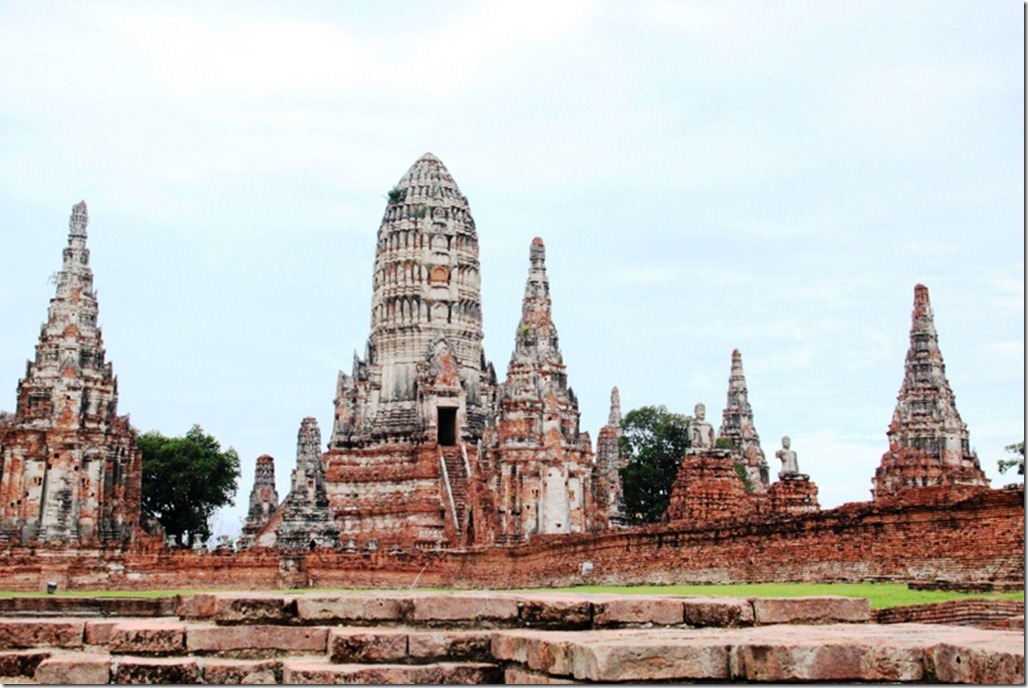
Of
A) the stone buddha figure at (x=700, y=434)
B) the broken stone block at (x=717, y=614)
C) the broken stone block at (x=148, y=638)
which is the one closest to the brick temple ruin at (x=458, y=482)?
the stone buddha figure at (x=700, y=434)

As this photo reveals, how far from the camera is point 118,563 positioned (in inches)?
1351

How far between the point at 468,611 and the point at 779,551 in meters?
11.1

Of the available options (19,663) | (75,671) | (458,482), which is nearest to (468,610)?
(75,671)

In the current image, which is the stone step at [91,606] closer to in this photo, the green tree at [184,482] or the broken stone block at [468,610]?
the broken stone block at [468,610]

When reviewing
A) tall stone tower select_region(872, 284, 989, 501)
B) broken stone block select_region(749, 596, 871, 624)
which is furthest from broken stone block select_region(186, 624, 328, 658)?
tall stone tower select_region(872, 284, 989, 501)

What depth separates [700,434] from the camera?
2669 cm

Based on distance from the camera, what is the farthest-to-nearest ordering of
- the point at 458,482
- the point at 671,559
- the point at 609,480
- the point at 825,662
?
1. the point at 458,482
2. the point at 609,480
3. the point at 671,559
4. the point at 825,662

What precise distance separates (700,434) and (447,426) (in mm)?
24554

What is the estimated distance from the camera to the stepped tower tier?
49906 mm

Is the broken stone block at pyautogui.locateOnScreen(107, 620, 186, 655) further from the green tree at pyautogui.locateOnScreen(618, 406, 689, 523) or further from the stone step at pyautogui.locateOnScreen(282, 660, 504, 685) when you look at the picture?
the green tree at pyautogui.locateOnScreen(618, 406, 689, 523)

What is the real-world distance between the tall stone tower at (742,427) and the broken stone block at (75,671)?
37741 mm

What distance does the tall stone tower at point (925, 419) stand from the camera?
3400 centimetres

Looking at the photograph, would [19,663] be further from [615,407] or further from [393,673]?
[615,407]

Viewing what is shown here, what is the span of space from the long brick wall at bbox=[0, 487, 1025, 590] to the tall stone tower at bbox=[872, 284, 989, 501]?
10.7 metres
